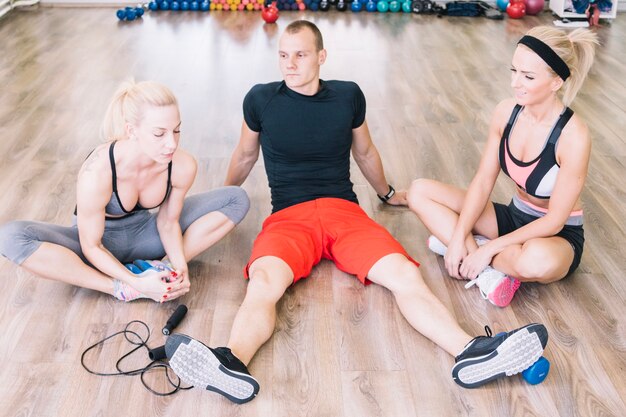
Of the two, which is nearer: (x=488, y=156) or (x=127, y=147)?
(x=127, y=147)

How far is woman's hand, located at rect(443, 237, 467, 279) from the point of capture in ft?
8.70

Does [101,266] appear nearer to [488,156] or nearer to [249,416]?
[249,416]

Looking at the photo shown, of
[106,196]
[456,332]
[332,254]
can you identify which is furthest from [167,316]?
[456,332]

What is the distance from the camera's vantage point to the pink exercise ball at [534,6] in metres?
6.71

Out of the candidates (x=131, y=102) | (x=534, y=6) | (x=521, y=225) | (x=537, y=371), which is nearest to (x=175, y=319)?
(x=131, y=102)

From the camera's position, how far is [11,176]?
11.2 ft

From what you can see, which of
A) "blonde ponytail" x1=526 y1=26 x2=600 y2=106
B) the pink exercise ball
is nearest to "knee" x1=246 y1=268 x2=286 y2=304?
"blonde ponytail" x1=526 y1=26 x2=600 y2=106

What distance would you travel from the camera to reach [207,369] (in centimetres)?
200

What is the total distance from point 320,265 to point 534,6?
4867 mm

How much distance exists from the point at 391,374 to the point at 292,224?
2.31 ft

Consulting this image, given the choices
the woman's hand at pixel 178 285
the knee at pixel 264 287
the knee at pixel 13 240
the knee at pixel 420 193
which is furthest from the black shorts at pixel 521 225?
the knee at pixel 13 240

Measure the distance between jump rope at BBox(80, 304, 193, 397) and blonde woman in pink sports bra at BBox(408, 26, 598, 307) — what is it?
0.99 metres

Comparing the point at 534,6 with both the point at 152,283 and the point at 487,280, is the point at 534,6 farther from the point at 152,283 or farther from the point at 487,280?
the point at 152,283

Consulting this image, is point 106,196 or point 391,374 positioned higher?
point 106,196
